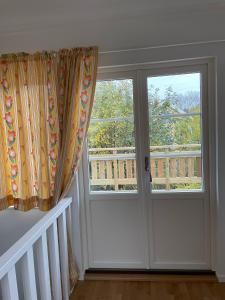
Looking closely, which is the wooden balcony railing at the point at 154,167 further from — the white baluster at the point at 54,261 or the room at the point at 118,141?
the white baluster at the point at 54,261

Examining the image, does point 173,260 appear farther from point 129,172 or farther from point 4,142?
point 4,142

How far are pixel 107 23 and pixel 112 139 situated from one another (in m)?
1.06

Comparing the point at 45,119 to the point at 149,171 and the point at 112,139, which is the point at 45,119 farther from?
the point at 149,171

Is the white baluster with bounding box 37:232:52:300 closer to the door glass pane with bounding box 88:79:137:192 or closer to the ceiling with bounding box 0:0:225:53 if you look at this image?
the door glass pane with bounding box 88:79:137:192

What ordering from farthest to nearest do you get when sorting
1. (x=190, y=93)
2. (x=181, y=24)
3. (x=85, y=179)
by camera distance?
1. (x=85, y=179)
2. (x=190, y=93)
3. (x=181, y=24)

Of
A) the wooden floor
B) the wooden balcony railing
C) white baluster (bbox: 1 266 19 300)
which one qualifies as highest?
the wooden balcony railing

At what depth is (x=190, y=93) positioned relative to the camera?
2.44 metres

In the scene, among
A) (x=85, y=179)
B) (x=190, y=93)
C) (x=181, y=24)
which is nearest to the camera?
(x=181, y=24)

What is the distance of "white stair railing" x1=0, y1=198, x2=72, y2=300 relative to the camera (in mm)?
1315

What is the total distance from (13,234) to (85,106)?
1.50 metres

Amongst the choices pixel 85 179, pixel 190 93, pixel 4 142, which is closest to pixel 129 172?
pixel 85 179

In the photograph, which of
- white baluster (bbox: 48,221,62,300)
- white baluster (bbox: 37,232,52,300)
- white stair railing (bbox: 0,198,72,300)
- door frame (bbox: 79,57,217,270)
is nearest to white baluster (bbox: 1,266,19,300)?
white stair railing (bbox: 0,198,72,300)

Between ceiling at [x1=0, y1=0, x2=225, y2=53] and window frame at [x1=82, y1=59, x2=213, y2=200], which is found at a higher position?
ceiling at [x1=0, y1=0, x2=225, y2=53]

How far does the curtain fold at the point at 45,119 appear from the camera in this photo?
2.30 m
